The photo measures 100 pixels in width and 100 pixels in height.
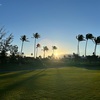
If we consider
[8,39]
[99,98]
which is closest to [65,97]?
[99,98]

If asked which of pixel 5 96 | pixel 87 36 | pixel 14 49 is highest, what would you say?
pixel 87 36

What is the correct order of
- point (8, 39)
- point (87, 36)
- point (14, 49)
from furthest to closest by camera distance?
point (87, 36) < point (14, 49) < point (8, 39)

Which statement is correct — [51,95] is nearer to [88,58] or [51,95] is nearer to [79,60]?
[88,58]

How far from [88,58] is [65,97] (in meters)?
115

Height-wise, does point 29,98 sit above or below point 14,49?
below

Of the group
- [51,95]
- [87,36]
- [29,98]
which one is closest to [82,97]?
[51,95]

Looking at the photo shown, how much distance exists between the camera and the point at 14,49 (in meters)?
123

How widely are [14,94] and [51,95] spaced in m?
2.67

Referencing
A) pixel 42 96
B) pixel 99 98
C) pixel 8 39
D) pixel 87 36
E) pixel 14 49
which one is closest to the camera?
pixel 99 98

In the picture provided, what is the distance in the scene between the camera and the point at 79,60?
142500mm

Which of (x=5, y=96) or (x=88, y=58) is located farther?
(x=88, y=58)

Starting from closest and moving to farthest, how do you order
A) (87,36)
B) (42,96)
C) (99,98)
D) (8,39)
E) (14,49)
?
1. (99,98)
2. (42,96)
3. (8,39)
4. (14,49)
5. (87,36)

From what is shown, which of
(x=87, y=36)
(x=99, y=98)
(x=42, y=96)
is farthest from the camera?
(x=87, y=36)

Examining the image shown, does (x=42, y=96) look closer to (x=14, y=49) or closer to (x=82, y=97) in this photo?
(x=82, y=97)
